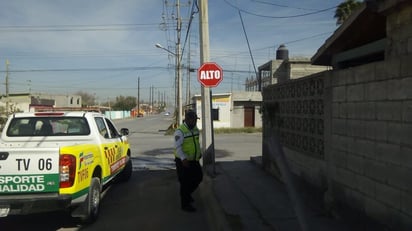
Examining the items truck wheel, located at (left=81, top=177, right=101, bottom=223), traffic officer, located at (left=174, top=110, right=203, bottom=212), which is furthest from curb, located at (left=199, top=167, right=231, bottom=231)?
truck wheel, located at (left=81, top=177, right=101, bottom=223)

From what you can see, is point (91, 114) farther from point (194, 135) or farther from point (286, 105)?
point (286, 105)

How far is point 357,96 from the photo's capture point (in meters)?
4.87

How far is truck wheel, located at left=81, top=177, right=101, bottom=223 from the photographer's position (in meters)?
5.84

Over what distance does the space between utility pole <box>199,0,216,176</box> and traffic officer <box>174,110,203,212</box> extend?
2.99 meters

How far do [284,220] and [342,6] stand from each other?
1908cm

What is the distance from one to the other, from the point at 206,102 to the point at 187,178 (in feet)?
13.0

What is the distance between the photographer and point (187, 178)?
22.3 feet

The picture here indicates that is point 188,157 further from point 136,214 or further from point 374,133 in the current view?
point 374,133

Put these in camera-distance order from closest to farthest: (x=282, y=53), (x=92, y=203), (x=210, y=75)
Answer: (x=92, y=203) → (x=210, y=75) → (x=282, y=53)

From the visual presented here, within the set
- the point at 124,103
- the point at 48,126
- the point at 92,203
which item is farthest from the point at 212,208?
the point at 124,103

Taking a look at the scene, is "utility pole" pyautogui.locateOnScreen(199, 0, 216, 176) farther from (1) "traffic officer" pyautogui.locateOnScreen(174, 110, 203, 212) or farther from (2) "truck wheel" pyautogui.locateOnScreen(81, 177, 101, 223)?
(2) "truck wheel" pyautogui.locateOnScreen(81, 177, 101, 223)

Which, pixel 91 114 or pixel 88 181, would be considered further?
pixel 91 114

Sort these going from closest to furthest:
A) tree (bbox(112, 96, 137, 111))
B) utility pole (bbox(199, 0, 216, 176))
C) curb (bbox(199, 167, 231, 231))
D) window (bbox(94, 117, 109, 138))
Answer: curb (bbox(199, 167, 231, 231)), window (bbox(94, 117, 109, 138)), utility pole (bbox(199, 0, 216, 176)), tree (bbox(112, 96, 137, 111))

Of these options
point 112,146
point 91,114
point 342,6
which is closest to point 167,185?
point 112,146
